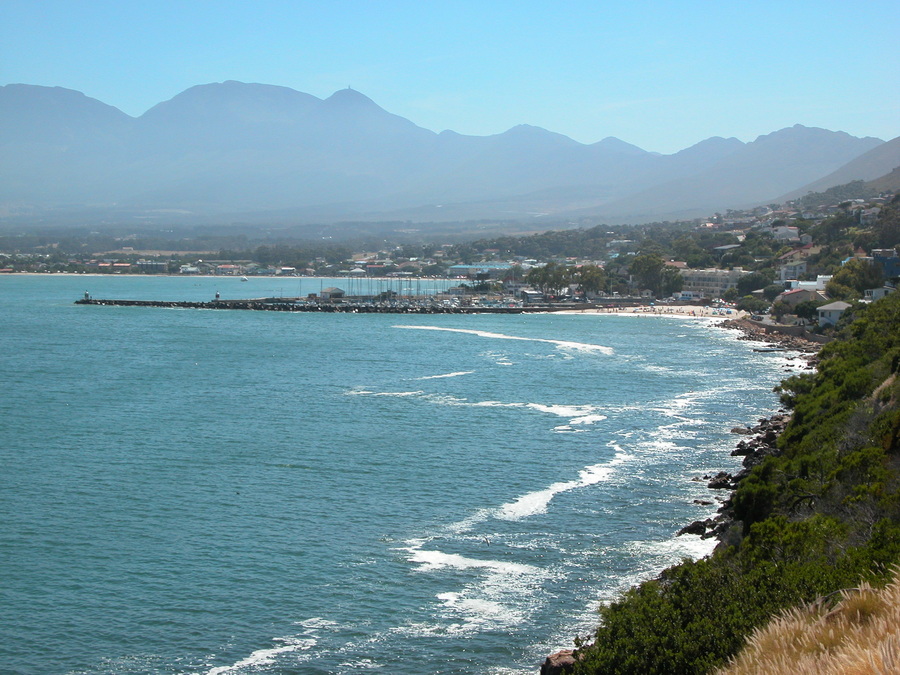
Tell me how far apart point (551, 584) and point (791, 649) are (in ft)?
20.5

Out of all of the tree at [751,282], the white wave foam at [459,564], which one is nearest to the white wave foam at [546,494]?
the white wave foam at [459,564]

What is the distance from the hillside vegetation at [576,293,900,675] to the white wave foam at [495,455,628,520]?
2758mm

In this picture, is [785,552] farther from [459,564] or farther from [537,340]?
[537,340]

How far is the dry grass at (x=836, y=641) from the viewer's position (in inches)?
139

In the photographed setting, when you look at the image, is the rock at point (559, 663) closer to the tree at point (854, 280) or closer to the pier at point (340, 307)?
the tree at point (854, 280)

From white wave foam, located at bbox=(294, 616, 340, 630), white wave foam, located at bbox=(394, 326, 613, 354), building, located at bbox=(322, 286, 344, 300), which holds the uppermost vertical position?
building, located at bbox=(322, 286, 344, 300)

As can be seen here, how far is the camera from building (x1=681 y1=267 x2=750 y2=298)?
56156 mm

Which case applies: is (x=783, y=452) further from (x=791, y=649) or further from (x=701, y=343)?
(x=701, y=343)

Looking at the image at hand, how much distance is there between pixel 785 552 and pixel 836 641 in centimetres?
384

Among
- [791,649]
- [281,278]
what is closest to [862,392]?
[791,649]

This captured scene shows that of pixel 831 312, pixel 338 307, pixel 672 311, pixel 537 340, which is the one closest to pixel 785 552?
pixel 537 340

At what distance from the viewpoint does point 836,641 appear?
13.3 feet

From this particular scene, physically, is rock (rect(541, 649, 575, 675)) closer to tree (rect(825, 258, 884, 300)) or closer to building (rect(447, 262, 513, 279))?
tree (rect(825, 258, 884, 300))

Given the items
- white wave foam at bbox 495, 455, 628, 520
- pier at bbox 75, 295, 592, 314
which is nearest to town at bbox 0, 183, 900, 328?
pier at bbox 75, 295, 592, 314
